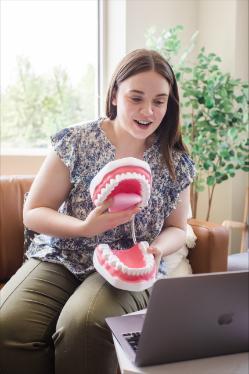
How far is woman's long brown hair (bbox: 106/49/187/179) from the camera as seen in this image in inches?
46.4

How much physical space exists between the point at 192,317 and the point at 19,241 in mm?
1005

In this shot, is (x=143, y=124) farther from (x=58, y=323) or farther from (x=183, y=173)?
(x=58, y=323)

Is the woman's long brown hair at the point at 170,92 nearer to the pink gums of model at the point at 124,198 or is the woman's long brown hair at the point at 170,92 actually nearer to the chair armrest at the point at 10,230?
the pink gums of model at the point at 124,198

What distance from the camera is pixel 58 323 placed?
3.42 ft

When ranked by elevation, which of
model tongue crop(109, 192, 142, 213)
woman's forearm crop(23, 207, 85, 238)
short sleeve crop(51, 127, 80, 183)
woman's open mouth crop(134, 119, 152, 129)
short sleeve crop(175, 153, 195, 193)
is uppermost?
woman's open mouth crop(134, 119, 152, 129)

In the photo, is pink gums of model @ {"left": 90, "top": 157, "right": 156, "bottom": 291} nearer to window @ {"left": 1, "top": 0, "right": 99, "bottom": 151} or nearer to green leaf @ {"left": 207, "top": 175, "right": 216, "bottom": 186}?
green leaf @ {"left": 207, "top": 175, "right": 216, "bottom": 186}

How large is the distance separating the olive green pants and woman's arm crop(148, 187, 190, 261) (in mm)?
143

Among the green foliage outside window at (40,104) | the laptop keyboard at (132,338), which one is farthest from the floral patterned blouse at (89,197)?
the green foliage outside window at (40,104)

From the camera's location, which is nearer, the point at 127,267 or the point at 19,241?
the point at 127,267

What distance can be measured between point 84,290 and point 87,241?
0.17 metres

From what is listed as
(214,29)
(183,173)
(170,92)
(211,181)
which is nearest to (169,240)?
(183,173)

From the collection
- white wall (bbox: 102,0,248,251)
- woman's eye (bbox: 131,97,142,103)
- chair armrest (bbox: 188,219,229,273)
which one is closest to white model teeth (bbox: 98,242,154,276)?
woman's eye (bbox: 131,97,142,103)

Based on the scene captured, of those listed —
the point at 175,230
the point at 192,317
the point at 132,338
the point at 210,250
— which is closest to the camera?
the point at 192,317

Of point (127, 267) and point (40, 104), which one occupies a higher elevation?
point (40, 104)
